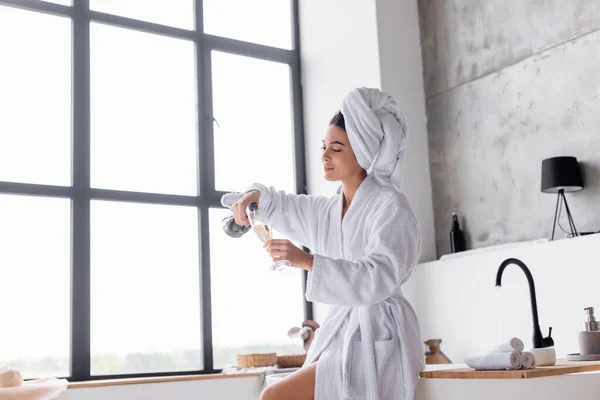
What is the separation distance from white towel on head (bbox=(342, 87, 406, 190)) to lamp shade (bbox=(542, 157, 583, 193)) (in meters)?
1.58

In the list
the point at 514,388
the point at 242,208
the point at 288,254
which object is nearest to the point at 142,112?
the point at 242,208

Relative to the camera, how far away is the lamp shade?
331 cm

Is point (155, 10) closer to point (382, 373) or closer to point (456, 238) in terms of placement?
point (456, 238)

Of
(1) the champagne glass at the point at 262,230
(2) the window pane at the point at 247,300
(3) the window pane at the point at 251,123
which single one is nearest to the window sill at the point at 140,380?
(2) the window pane at the point at 247,300

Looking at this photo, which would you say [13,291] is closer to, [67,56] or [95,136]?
[95,136]

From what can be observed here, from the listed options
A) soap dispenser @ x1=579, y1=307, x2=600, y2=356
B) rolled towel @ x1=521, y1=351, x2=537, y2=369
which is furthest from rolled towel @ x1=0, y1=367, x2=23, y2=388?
soap dispenser @ x1=579, y1=307, x2=600, y2=356

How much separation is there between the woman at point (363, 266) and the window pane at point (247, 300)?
6.99 feet

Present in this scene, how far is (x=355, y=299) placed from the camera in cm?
178

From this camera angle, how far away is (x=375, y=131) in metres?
1.94

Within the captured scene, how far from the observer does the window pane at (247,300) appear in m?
4.16

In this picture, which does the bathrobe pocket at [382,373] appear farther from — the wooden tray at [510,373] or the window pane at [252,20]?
the window pane at [252,20]

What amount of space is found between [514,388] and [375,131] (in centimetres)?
72

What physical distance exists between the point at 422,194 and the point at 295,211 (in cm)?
216

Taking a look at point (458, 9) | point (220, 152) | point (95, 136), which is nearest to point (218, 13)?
point (220, 152)
